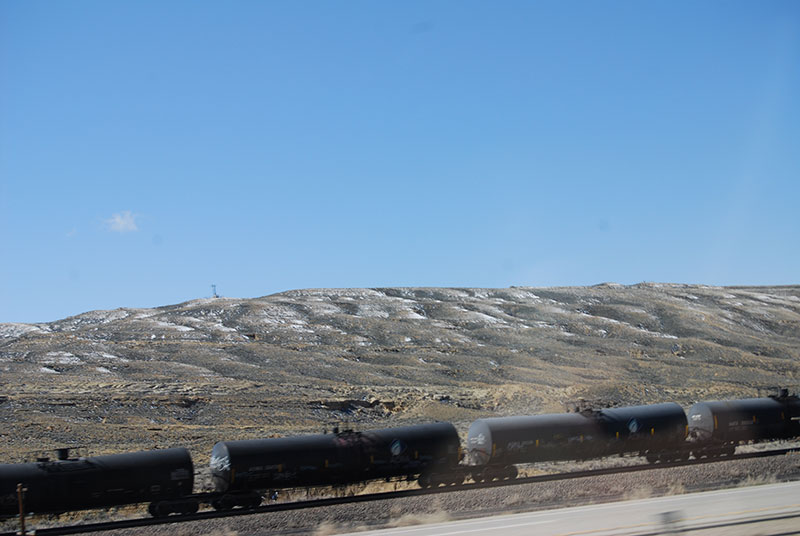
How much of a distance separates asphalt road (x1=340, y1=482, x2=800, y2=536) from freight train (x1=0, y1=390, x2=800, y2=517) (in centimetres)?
666

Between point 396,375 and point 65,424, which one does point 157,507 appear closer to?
point 65,424

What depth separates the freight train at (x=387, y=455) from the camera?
24.5m

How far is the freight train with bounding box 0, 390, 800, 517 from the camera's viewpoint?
24.5 m

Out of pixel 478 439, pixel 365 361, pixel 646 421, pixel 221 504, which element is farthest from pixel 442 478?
pixel 365 361

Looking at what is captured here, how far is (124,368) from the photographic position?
231 feet

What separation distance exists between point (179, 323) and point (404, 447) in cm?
7547

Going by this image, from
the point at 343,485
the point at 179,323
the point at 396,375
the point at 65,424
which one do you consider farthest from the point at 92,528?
the point at 179,323

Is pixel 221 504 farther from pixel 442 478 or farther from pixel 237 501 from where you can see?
pixel 442 478

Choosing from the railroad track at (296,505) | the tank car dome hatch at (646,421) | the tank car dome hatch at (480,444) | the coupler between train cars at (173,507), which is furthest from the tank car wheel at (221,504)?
the tank car dome hatch at (646,421)

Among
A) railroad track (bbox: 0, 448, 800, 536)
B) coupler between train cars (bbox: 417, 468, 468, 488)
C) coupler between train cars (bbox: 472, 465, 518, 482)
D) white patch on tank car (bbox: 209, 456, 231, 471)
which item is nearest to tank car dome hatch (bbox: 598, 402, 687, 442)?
railroad track (bbox: 0, 448, 800, 536)

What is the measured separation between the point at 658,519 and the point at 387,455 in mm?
11370

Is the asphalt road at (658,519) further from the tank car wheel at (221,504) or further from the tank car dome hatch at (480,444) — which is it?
the tank car wheel at (221,504)

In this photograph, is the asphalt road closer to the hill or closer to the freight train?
the freight train

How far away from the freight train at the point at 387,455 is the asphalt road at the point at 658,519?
21.9 feet
